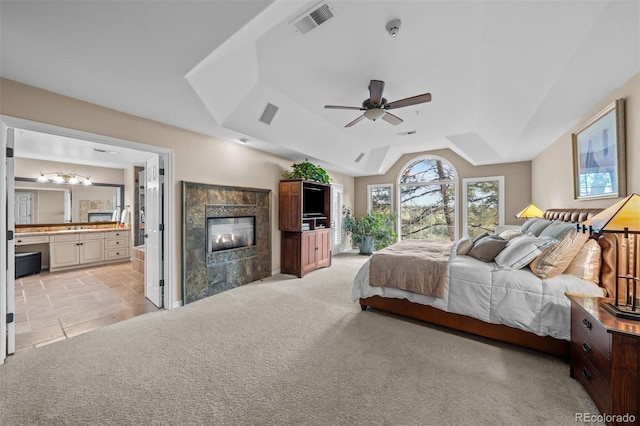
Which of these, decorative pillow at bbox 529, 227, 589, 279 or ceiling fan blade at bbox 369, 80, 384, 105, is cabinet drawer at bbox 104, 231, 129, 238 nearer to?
ceiling fan blade at bbox 369, 80, 384, 105

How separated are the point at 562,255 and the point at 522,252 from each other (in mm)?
308

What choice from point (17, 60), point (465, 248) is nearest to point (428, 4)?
point (465, 248)

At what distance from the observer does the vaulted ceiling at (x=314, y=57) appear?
5.73 ft

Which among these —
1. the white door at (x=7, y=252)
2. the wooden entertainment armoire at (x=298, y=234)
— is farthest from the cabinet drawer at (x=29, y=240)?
the wooden entertainment armoire at (x=298, y=234)

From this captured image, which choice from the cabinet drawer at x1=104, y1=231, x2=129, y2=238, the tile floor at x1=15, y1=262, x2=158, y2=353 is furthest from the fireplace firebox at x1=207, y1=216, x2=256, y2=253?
the cabinet drawer at x1=104, y1=231, x2=129, y2=238

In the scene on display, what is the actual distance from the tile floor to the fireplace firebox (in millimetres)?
1187

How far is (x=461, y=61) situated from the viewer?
2.78 meters

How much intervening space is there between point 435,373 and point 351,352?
697 mm

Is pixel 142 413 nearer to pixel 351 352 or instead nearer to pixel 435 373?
pixel 351 352

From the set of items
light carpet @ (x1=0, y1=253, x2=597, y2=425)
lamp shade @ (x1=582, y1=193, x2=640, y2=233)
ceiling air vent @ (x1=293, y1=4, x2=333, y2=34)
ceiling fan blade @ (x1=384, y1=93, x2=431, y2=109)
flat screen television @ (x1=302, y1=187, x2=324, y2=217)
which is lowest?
light carpet @ (x1=0, y1=253, x2=597, y2=425)

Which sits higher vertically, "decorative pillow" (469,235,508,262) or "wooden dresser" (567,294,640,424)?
"decorative pillow" (469,235,508,262)

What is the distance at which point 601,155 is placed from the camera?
103 inches

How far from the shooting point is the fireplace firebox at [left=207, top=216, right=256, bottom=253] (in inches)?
154
